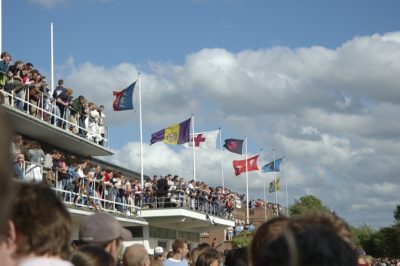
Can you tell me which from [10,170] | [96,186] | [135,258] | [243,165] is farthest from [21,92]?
[243,165]

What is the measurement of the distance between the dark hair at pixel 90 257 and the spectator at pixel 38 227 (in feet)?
3.24

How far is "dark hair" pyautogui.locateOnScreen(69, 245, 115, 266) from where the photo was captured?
4172 millimetres

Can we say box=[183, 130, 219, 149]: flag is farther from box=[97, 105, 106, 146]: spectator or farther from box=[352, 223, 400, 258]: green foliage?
box=[352, 223, 400, 258]: green foliage

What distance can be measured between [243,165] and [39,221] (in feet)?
181

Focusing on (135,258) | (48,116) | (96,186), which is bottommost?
(135,258)

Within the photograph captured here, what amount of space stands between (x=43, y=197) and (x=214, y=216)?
1680 inches

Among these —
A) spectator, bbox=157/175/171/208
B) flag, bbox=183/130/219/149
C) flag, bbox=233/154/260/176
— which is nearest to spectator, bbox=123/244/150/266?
spectator, bbox=157/175/171/208

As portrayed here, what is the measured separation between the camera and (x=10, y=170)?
1.31 metres

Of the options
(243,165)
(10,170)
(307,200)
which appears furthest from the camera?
(307,200)

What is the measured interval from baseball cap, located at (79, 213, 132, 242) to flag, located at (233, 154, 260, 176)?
52.8 meters

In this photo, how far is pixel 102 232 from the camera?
15.5 ft

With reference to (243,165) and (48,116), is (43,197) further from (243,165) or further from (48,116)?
(243,165)

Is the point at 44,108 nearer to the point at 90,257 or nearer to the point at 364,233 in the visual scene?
the point at 90,257

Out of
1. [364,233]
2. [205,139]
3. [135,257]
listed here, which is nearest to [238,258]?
[135,257]
